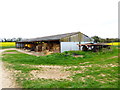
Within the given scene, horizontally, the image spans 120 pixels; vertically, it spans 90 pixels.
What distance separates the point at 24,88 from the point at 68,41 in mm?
15150

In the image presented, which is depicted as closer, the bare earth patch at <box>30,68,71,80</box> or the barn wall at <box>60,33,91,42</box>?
the bare earth patch at <box>30,68,71,80</box>

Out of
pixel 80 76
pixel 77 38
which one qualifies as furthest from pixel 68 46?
pixel 80 76

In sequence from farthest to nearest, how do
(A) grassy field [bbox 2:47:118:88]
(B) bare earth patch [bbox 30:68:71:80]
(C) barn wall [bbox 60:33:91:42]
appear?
(C) barn wall [bbox 60:33:91:42] < (B) bare earth patch [bbox 30:68:71:80] < (A) grassy field [bbox 2:47:118:88]

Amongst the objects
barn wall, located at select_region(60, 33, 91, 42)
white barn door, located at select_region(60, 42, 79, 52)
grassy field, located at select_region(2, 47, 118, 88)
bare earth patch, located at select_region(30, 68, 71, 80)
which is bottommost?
bare earth patch, located at select_region(30, 68, 71, 80)

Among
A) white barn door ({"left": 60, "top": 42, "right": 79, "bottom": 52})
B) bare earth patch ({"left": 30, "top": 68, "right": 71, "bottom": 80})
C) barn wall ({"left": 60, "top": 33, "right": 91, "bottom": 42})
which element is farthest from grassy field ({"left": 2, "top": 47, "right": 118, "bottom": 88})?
barn wall ({"left": 60, "top": 33, "right": 91, "bottom": 42})

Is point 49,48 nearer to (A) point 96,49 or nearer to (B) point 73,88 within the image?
(A) point 96,49

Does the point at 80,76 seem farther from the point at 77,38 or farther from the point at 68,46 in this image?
the point at 77,38

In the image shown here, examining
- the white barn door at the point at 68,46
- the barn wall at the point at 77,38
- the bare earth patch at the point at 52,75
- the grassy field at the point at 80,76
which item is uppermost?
the barn wall at the point at 77,38

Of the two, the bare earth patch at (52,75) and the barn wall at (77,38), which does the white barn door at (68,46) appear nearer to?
the barn wall at (77,38)

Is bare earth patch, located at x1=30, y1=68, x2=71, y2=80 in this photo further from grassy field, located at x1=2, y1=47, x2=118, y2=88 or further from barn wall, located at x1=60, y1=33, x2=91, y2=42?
barn wall, located at x1=60, y1=33, x2=91, y2=42

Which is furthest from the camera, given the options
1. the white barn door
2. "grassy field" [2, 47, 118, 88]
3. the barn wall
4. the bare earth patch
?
the barn wall

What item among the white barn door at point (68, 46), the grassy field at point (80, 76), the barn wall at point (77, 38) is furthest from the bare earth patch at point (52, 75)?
the barn wall at point (77, 38)

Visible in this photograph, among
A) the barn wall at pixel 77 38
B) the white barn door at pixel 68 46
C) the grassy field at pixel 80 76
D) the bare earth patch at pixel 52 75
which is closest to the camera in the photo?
the grassy field at pixel 80 76

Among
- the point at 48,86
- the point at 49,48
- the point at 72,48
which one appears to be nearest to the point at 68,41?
the point at 72,48
